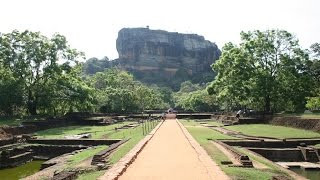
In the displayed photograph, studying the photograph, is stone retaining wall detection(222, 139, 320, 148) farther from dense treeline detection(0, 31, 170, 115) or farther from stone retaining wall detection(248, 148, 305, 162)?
dense treeline detection(0, 31, 170, 115)

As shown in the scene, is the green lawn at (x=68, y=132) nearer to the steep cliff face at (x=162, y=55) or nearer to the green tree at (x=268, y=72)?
the green tree at (x=268, y=72)

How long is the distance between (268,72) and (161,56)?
123542 mm

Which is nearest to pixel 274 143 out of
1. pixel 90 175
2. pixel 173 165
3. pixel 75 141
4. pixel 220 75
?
pixel 173 165

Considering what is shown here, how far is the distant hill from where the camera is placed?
166125mm

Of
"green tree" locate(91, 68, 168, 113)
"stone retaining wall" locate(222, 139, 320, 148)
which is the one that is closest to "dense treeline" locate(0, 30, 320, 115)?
"green tree" locate(91, 68, 168, 113)

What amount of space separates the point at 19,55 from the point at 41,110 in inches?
331

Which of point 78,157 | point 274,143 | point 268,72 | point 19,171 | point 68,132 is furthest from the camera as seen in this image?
point 268,72

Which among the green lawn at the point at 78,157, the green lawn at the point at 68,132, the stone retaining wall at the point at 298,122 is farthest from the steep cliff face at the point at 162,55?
the green lawn at the point at 78,157

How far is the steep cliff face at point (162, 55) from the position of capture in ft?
545

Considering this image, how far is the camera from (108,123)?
45594mm

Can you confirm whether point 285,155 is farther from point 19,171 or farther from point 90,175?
point 19,171

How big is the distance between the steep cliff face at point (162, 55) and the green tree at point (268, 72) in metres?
116

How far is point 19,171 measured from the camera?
2055 centimetres

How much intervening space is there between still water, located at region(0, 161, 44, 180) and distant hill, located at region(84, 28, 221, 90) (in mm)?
140075
